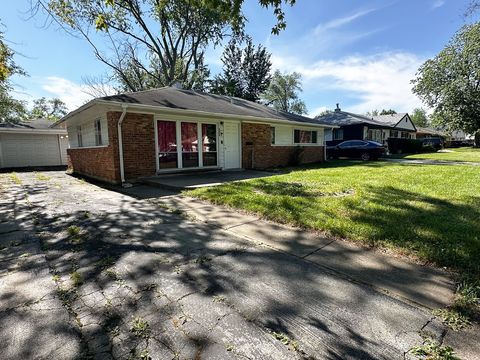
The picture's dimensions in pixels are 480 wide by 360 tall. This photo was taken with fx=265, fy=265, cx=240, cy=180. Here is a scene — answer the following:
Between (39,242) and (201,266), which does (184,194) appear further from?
(201,266)

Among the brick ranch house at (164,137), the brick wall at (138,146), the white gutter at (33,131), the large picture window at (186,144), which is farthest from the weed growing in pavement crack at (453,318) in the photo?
the white gutter at (33,131)

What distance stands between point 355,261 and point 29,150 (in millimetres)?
21719

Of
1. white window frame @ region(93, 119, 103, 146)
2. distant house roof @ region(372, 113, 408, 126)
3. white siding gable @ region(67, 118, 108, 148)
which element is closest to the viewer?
white siding gable @ region(67, 118, 108, 148)

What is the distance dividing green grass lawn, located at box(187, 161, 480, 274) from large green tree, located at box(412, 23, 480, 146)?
27781mm

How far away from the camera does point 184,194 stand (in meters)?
6.95

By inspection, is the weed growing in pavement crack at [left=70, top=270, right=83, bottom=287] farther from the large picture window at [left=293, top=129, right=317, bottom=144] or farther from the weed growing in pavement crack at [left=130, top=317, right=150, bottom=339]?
the large picture window at [left=293, top=129, right=317, bottom=144]

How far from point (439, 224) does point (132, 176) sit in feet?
27.6

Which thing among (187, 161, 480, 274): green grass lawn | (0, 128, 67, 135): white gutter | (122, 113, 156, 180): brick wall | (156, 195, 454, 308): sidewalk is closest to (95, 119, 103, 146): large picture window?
(122, 113, 156, 180): brick wall

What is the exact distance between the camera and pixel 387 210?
4.86m

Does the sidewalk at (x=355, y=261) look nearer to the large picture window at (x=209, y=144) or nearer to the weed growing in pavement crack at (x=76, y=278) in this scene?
the weed growing in pavement crack at (x=76, y=278)

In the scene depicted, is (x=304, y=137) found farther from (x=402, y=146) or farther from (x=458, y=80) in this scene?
(x=458, y=80)

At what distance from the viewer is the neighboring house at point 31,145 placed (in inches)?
673

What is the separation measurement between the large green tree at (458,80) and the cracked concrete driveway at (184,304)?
116ft

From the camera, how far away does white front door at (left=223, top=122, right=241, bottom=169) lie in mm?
11805
